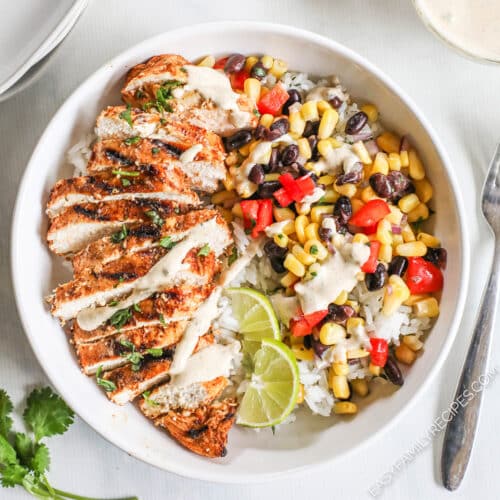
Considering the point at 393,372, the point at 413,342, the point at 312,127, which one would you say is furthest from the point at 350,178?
the point at 393,372

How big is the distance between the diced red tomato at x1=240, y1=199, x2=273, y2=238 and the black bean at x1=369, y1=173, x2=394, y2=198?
0.55 metres

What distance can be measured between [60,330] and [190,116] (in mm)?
1318

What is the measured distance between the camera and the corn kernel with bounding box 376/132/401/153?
376 cm

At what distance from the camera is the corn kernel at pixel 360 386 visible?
12.4ft

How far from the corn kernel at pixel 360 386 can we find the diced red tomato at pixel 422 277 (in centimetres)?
57

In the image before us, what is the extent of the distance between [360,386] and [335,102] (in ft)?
5.07

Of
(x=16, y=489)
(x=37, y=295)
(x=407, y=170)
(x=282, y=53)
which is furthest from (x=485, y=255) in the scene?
(x=16, y=489)

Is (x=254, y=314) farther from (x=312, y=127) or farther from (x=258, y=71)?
(x=258, y=71)

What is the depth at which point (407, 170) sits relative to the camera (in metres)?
3.73

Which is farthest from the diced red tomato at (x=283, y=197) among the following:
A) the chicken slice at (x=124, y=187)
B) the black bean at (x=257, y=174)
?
the chicken slice at (x=124, y=187)

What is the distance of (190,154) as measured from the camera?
3.50 meters

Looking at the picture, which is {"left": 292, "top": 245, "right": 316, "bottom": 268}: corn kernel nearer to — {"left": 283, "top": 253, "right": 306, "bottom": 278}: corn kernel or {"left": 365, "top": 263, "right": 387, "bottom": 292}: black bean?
{"left": 283, "top": 253, "right": 306, "bottom": 278}: corn kernel

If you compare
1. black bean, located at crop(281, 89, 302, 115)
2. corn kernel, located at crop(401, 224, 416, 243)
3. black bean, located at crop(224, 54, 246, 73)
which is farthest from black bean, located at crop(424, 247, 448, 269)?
black bean, located at crop(224, 54, 246, 73)

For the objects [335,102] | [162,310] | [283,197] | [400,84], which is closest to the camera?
[162,310]
